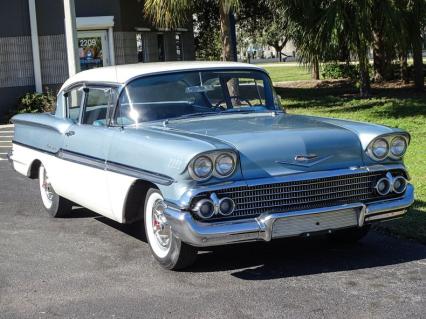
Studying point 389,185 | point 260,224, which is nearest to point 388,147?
point 389,185

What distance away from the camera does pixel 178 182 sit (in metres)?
5.04

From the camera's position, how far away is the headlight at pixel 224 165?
498cm

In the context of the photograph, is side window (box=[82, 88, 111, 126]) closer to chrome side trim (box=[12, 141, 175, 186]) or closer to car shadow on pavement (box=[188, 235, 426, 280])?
chrome side trim (box=[12, 141, 175, 186])

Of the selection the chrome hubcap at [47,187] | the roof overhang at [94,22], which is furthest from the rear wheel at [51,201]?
the roof overhang at [94,22]

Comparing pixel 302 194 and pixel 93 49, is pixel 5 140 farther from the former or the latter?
pixel 302 194

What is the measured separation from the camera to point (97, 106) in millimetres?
6668

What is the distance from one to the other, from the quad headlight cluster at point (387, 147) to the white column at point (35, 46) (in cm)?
1529

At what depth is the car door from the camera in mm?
6141

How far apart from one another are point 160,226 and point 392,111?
11010 millimetres

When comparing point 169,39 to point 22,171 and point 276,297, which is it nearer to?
point 22,171

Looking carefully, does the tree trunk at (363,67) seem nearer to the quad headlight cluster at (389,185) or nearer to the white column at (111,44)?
the white column at (111,44)

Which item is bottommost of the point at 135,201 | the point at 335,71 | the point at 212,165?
the point at 135,201

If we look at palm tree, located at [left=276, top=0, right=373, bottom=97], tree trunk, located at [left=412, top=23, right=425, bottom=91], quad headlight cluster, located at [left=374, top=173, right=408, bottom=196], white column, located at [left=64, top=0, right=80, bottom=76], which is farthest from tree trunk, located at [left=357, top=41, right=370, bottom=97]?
quad headlight cluster, located at [left=374, top=173, right=408, bottom=196]

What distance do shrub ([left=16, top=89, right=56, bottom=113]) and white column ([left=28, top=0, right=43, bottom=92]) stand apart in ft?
1.81
